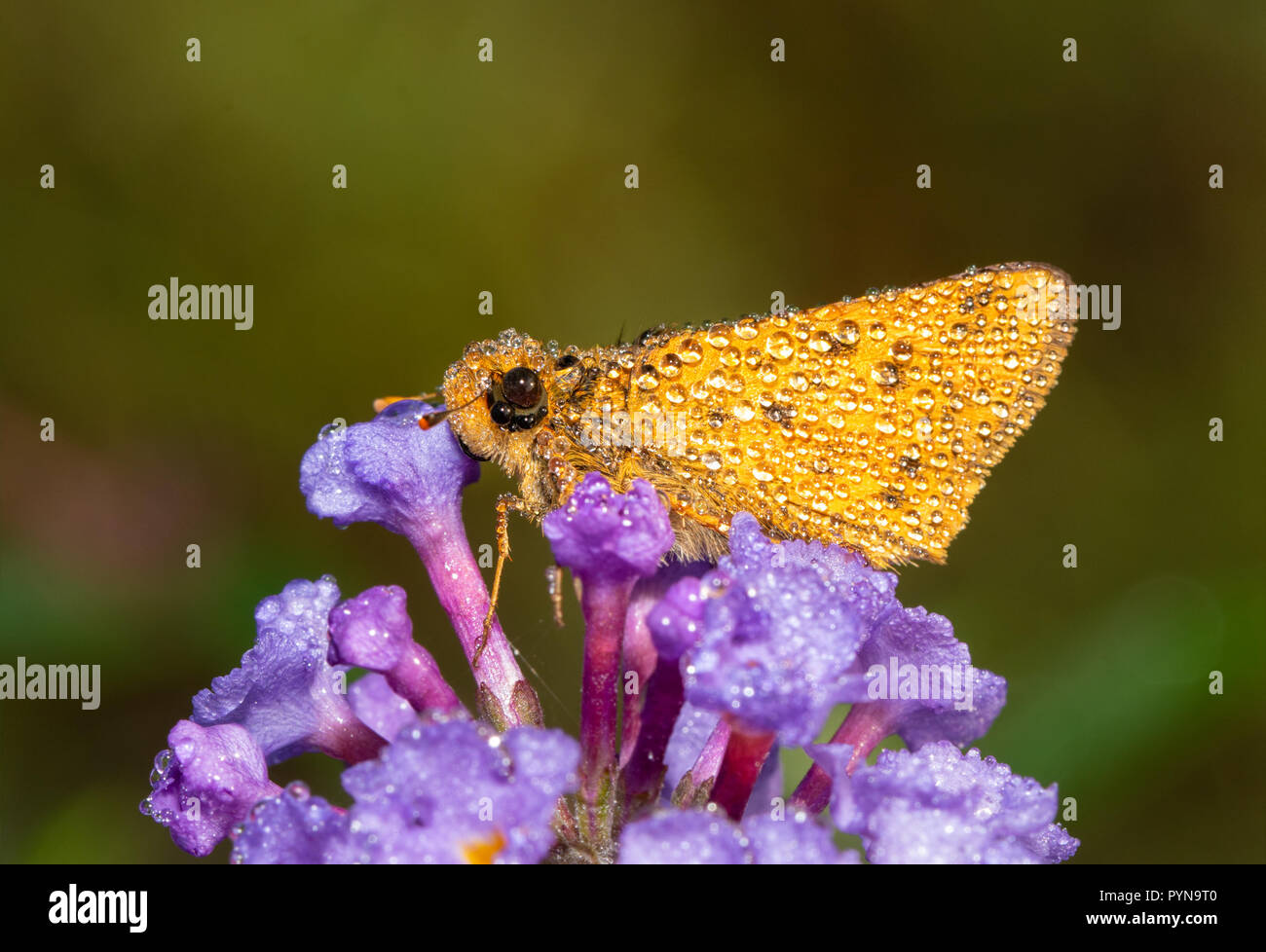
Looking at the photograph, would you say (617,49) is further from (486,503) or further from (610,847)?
(610,847)

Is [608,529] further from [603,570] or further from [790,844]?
[790,844]

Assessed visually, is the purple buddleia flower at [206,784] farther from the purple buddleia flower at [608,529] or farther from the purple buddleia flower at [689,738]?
the purple buddleia flower at [689,738]

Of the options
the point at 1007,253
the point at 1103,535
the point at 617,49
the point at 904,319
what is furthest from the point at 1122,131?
the point at 904,319

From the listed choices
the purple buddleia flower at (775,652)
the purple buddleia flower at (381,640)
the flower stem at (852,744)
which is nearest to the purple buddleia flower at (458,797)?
the purple buddleia flower at (775,652)

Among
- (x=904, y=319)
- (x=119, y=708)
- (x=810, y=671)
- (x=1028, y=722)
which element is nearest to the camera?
(x=810, y=671)

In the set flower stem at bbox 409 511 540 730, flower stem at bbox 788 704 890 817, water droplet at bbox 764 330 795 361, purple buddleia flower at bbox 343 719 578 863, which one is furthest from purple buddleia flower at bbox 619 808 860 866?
water droplet at bbox 764 330 795 361

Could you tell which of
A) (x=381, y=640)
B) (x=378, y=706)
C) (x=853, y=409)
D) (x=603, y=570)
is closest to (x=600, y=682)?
(x=603, y=570)

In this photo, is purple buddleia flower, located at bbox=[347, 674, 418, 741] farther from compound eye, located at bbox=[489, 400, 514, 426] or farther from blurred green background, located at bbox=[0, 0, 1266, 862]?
blurred green background, located at bbox=[0, 0, 1266, 862]
